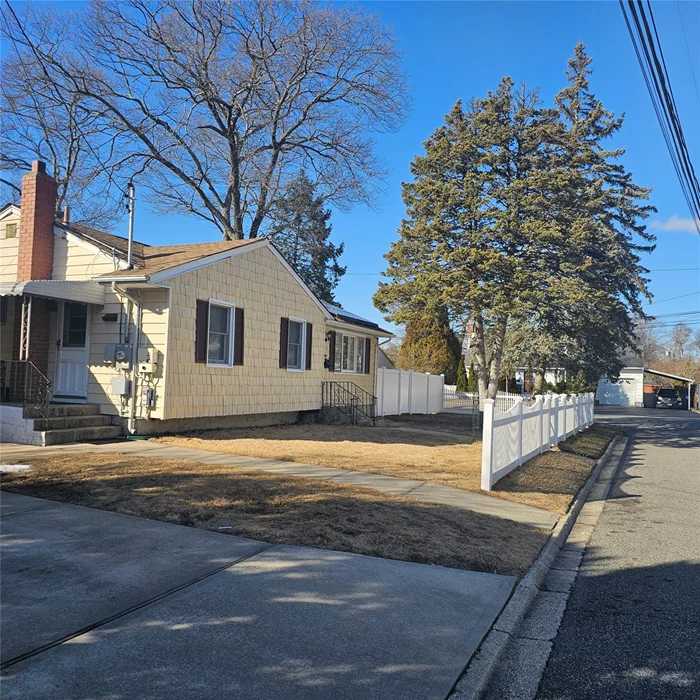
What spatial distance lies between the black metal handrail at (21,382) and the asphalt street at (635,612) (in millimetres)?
9811

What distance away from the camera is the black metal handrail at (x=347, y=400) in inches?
738

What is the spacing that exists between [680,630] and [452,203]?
2194cm

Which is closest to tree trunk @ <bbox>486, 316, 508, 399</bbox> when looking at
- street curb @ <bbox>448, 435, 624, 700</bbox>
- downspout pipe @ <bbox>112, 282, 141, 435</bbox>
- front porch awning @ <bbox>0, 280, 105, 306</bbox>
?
downspout pipe @ <bbox>112, 282, 141, 435</bbox>

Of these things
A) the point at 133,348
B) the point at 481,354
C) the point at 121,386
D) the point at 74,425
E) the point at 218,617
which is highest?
the point at 481,354

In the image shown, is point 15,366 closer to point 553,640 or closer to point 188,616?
point 188,616

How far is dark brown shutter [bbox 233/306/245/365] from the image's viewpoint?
1424cm

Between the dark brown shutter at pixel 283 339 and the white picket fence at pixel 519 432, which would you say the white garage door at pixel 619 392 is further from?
the dark brown shutter at pixel 283 339

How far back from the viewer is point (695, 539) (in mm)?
7309

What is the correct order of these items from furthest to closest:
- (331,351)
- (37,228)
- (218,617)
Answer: (331,351) < (37,228) < (218,617)

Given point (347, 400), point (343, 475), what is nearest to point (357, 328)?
point (347, 400)

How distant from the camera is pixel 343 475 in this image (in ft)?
30.5

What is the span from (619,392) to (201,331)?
187 feet

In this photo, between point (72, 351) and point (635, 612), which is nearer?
point (635, 612)

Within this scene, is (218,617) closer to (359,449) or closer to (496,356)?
(359,449)
